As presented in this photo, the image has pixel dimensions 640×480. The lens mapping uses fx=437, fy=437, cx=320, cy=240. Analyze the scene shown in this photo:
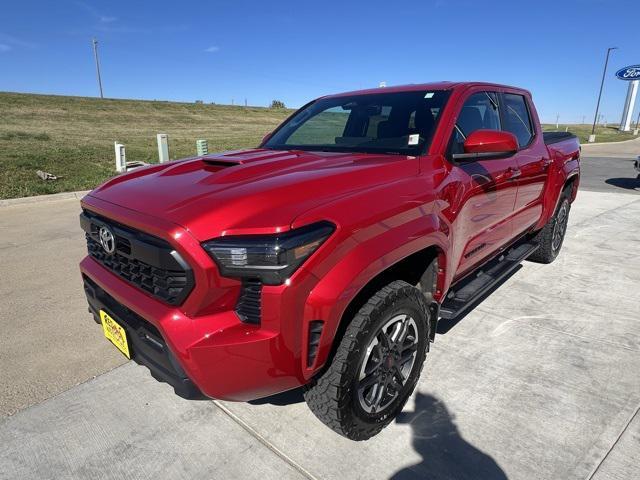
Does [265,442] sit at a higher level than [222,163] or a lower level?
lower

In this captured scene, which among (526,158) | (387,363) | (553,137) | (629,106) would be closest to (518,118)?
(526,158)

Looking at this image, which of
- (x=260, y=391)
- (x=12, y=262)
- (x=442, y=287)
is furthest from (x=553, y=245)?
(x=12, y=262)

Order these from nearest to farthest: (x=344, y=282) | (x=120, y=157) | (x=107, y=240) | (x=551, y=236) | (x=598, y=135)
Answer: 1. (x=344, y=282)
2. (x=107, y=240)
3. (x=551, y=236)
4. (x=120, y=157)
5. (x=598, y=135)

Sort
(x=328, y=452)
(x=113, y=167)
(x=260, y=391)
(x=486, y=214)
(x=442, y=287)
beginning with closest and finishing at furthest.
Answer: (x=260, y=391), (x=328, y=452), (x=442, y=287), (x=486, y=214), (x=113, y=167)

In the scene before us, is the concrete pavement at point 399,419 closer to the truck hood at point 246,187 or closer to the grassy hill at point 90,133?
the truck hood at point 246,187

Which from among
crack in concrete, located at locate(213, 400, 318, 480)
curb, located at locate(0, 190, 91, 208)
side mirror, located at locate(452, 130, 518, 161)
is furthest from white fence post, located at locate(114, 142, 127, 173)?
side mirror, located at locate(452, 130, 518, 161)

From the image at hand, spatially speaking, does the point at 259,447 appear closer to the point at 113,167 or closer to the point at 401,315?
the point at 401,315

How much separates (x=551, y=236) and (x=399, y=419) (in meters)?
3.30

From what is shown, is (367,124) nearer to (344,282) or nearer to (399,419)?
(344,282)

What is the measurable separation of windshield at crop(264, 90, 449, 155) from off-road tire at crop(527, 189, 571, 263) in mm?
2542

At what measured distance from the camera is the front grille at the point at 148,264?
175cm

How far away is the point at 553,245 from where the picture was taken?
16.2 ft

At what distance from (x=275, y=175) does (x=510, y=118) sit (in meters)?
2.62

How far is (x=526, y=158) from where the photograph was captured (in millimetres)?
3719
